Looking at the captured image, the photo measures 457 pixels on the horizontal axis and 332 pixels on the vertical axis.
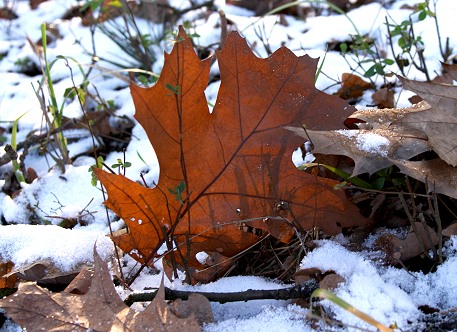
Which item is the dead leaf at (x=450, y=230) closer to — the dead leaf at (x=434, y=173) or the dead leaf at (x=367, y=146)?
the dead leaf at (x=434, y=173)

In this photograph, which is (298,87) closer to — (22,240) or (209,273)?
(209,273)

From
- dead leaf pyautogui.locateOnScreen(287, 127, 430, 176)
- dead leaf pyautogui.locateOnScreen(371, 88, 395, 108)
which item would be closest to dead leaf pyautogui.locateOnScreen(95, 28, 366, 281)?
dead leaf pyautogui.locateOnScreen(287, 127, 430, 176)

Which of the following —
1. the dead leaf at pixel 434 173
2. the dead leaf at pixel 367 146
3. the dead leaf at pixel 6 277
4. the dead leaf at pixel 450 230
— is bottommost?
the dead leaf at pixel 6 277

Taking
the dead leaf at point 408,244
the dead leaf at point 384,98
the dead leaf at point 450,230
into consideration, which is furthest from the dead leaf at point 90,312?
the dead leaf at point 384,98

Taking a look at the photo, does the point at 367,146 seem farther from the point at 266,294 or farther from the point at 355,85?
the point at 355,85

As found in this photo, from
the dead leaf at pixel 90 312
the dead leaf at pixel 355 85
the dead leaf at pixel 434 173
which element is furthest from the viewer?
the dead leaf at pixel 355 85

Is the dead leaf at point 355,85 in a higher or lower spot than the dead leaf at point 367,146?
lower
